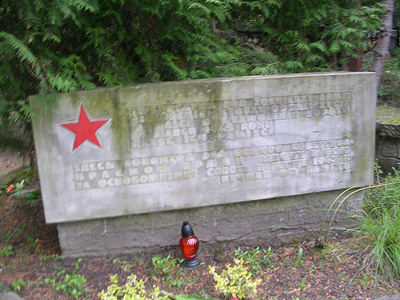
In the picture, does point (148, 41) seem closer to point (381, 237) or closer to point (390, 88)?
point (381, 237)

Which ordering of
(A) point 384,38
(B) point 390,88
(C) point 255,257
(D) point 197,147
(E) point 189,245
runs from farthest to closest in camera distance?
(B) point 390,88 < (A) point 384,38 < (C) point 255,257 < (D) point 197,147 < (E) point 189,245

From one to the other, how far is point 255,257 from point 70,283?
5.13ft

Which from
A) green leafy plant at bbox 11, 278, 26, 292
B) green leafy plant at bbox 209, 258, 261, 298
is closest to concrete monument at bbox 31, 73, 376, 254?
green leafy plant at bbox 11, 278, 26, 292

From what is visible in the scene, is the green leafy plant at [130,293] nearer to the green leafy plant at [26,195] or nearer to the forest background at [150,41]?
the forest background at [150,41]

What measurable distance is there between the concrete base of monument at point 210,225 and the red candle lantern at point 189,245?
242 millimetres

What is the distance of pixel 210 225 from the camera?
341cm

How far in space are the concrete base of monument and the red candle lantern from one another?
0.24m

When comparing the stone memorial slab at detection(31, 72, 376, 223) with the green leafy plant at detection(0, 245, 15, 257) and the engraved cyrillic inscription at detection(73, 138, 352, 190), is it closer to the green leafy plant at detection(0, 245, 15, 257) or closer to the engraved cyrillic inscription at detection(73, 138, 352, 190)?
the engraved cyrillic inscription at detection(73, 138, 352, 190)

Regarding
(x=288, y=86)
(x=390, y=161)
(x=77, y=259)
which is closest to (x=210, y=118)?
(x=288, y=86)

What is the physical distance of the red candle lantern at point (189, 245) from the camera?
10.1 feet

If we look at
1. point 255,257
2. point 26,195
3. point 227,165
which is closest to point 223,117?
point 227,165

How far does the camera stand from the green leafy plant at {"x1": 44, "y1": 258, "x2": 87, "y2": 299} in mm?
2770

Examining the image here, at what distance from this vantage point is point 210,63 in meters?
3.77

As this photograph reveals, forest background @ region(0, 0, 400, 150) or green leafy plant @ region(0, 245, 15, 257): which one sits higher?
forest background @ region(0, 0, 400, 150)
